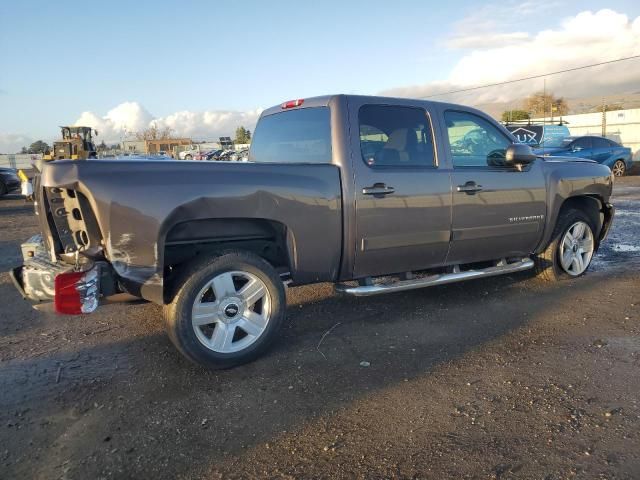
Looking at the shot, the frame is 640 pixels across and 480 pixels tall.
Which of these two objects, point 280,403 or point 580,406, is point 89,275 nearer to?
point 280,403

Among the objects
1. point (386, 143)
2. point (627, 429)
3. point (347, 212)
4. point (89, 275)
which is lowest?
point (627, 429)

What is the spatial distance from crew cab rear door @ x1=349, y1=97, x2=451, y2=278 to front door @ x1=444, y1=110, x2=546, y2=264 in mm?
200

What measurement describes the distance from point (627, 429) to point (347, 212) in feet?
7.29

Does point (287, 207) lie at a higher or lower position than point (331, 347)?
higher

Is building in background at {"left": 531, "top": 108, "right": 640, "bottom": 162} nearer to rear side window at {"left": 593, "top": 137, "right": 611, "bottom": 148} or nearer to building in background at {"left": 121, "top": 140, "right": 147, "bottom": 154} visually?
rear side window at {"left": 593, "top": 137, "right": 611, "bottom": 148}

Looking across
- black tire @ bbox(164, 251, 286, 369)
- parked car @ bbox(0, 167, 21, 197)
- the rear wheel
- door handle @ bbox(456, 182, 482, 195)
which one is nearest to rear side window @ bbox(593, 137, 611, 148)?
the rear wheel

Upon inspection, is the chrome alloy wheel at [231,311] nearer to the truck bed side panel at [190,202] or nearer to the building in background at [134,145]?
the truck bed side panel at [190,202]

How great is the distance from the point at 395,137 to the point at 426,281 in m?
1.28

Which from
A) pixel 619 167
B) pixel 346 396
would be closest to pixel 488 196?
pixel 346 396

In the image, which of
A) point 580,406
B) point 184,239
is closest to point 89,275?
point 184,239

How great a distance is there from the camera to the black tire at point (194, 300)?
11.0 feet

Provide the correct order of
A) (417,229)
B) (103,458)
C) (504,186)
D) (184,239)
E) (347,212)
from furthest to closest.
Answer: (504,186)
(417,229)
(347,212)
(184,239)
(103,458)

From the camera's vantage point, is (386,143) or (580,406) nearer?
(580,406)

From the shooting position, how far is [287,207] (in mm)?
3613
